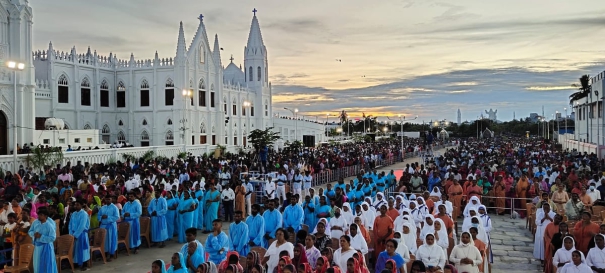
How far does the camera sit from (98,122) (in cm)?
3997

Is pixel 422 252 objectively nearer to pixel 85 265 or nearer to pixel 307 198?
pixel 307 198

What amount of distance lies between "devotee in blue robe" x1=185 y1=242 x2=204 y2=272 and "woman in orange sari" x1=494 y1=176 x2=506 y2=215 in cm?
1206

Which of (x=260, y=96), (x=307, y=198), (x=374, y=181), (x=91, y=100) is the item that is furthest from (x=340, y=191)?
(x=260, y=96)

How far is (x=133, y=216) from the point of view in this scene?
39.3 ft

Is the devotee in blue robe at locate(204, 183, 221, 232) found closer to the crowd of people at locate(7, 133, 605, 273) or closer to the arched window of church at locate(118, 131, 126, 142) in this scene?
the crowd of people at locate(7, 133, 605, 273)

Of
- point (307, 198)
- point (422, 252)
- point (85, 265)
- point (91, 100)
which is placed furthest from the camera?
point (91, 100)

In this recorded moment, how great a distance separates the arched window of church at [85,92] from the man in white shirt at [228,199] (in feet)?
90.0

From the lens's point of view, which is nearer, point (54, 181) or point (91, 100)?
point (54, 181)

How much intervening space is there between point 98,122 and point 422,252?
36261 mm

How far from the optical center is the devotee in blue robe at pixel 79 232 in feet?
34.2

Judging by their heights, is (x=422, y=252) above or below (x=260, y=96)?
below

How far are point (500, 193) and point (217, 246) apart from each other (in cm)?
1150

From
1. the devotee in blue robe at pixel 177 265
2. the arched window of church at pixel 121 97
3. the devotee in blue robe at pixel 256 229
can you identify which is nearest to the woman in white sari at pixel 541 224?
the devotee in blue robe at pixel 256 229

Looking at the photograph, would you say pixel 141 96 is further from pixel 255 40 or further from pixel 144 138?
pixel 255 40
